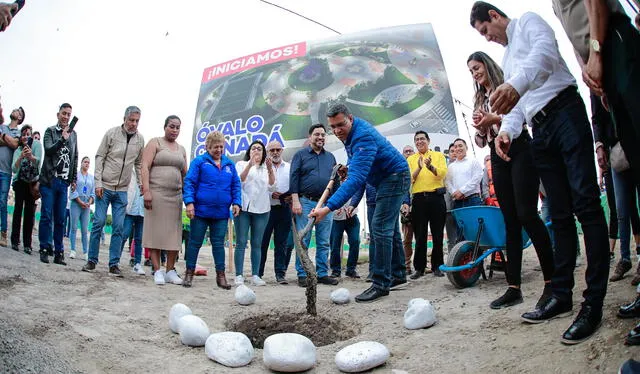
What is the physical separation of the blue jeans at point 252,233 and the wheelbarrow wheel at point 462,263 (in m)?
1.95

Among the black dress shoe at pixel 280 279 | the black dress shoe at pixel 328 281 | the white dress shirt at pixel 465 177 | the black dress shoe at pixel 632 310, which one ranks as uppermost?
the white dress shirt at pixel 465 177

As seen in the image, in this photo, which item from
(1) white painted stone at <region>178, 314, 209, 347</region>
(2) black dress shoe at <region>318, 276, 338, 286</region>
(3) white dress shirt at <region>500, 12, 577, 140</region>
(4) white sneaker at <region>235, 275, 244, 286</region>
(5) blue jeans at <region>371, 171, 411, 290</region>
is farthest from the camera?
(2) black dress shoe at <region>318, 276, 338, 286</region>

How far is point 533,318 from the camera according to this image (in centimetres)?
201

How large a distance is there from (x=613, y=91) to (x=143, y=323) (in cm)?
270

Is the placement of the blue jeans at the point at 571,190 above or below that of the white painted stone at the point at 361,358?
above

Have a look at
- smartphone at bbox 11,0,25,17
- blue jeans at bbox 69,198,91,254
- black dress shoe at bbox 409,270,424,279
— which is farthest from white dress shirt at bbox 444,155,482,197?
blue jeans at bbox 69,198,91,254

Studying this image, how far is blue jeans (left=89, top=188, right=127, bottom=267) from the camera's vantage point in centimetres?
406

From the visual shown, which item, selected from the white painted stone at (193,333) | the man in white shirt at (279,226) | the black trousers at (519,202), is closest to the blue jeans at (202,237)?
the man in white shirt at (279,226)

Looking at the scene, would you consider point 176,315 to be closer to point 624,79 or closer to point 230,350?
point 230,350

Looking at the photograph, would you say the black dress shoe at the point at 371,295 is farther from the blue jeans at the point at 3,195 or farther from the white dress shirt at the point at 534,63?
the blue jeans at the point at 3,195

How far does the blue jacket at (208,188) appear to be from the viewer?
3.90m

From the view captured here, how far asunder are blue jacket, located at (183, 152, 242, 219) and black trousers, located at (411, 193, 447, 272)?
195cm

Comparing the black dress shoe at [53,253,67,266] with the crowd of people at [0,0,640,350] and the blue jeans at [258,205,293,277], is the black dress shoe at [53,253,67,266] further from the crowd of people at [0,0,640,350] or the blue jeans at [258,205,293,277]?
the blue jeans at [258,205,293,277]

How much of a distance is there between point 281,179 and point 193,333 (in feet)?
8.81
